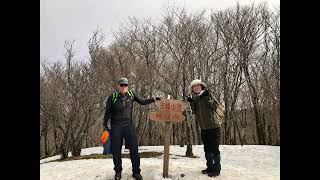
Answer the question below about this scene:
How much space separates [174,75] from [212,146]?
9.15 meters

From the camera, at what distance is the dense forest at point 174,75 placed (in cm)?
1382

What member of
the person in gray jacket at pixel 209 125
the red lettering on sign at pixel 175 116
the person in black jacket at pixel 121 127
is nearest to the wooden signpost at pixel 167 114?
the red lettering on sign at pixel 175 116

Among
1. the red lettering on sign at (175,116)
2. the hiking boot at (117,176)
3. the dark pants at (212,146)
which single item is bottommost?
the hiking boot at (117,176)

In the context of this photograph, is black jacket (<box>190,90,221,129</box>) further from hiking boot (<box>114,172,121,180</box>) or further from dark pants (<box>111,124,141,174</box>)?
hiking boot (<box>114,172,121,180</box>)

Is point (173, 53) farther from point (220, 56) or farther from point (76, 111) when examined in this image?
point (220, 56)

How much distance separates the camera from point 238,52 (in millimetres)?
22531

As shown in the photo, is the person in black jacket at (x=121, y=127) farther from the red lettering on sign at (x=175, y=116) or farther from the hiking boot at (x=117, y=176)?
the red lettering on sign at (x=175, y=116)

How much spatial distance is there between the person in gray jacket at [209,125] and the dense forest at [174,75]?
2.34 meters

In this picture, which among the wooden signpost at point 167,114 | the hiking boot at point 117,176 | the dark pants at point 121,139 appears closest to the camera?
the dark pants at point 121,139

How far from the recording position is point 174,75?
1563 centimetres

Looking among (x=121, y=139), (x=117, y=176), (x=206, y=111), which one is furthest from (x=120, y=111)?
(x=206, y=111)

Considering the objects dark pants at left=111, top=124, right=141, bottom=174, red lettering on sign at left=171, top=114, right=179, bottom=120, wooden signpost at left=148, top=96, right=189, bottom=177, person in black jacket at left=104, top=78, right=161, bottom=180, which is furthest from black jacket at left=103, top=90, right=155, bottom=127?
red lettering on sign at left=171, top=114, right=179, bottom=120
